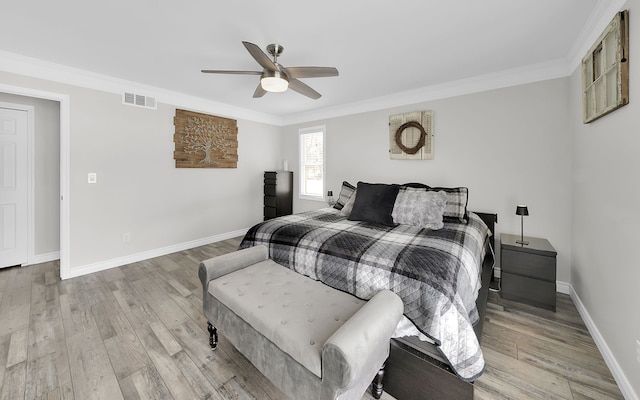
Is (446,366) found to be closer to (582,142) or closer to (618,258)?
(618,258)

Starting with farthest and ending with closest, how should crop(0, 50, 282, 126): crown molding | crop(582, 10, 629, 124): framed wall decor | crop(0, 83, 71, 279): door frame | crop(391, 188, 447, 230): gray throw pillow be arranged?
1. crop(0, 83, 71, 279): door frame
2. crop(0, 50, 282, 126): crown molding
3. crop(391, 188, 447, 230): gray throw pillow
4. crop(582, 10, 629, 124): framed wall decor

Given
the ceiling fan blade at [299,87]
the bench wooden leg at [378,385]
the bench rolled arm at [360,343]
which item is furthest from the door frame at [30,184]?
the bench wooden leg at [378,385]

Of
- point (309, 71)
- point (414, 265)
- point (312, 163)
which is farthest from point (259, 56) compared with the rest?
point (312, 163)

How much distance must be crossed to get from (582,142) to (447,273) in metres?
2.08

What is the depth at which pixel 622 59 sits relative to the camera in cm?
155

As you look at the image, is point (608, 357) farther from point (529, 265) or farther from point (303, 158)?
point (303, 158)

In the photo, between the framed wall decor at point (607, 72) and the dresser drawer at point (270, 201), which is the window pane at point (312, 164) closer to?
the dresser drawer at point (270, 201)

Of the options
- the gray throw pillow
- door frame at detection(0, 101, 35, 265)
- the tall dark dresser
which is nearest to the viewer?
the gray throw pillow

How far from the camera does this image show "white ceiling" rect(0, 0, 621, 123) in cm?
184

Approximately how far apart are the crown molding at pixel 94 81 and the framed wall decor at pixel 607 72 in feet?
14.8

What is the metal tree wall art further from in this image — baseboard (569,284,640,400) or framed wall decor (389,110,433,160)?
baseboard (569,284,640,400)

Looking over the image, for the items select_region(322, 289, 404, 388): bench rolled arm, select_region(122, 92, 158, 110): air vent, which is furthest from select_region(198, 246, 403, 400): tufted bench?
select_region(122, 92, 158, 110): air vent

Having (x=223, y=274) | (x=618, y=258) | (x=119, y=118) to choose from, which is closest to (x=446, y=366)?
(x=618, y=258)

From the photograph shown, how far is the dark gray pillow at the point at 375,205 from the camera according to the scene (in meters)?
2.63
